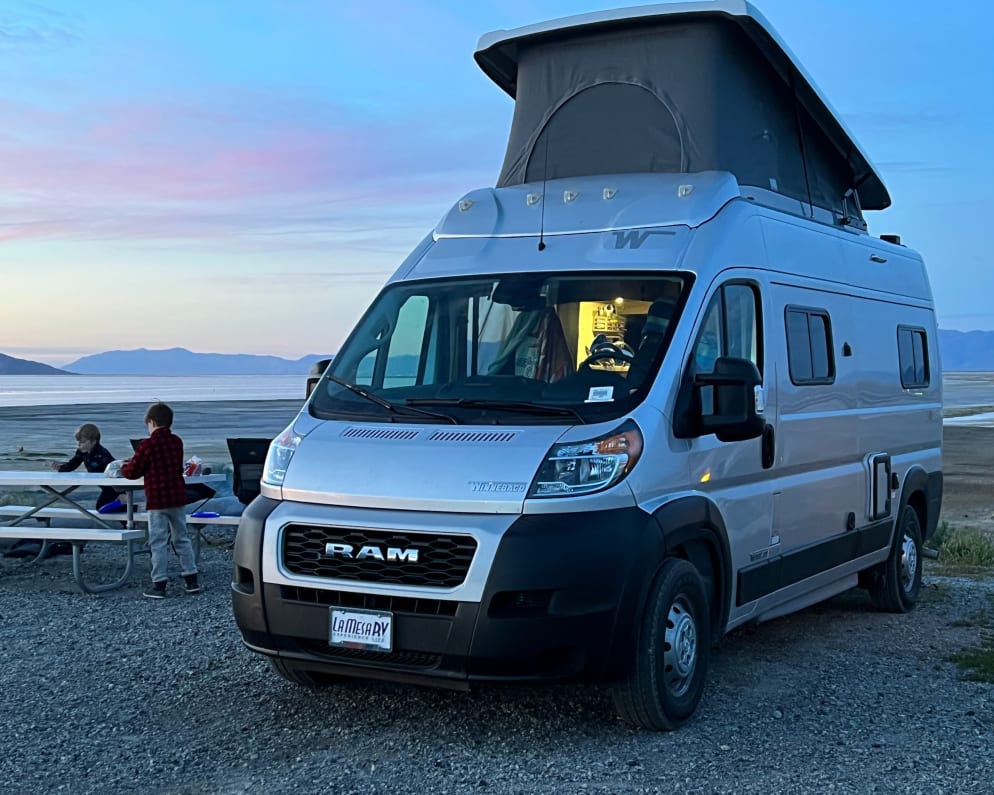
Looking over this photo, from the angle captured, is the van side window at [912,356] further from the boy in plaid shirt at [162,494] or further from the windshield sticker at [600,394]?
the boy in plaid shirt at [162,494]

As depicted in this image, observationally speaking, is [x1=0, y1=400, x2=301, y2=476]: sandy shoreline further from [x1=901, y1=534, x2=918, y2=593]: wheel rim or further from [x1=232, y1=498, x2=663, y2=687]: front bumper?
[x1=232, y1=498, x2=663, y2=687]: front bumper

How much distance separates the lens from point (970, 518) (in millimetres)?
15828

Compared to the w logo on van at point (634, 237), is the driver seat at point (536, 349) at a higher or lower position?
lower

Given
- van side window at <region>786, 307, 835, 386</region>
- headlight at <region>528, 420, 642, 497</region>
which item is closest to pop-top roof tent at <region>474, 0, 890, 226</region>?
van side window at <region>786, 307, 835, 386</region>

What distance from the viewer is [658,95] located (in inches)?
297

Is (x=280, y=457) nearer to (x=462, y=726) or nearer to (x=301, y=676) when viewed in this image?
(x=301, y=676)

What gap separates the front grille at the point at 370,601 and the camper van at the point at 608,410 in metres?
0.01

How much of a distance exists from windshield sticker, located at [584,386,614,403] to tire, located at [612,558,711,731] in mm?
831

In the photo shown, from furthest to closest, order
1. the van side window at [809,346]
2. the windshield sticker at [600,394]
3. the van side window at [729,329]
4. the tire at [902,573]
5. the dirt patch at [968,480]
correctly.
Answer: the dirt patch at [968,480]
the tire at [902,573]
the van side window at [809,346]
the van side window at [729,329]
the windshield sticker at [600,394]

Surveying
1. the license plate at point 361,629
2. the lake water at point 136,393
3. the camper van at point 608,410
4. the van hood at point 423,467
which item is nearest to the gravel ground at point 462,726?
the camper van at point 608,410

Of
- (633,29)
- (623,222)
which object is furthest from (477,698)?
(633,29)

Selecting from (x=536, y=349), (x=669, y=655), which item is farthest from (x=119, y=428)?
(x=669, y=655)

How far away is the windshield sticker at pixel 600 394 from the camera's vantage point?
5.62 meters

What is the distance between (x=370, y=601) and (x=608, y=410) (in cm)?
139
